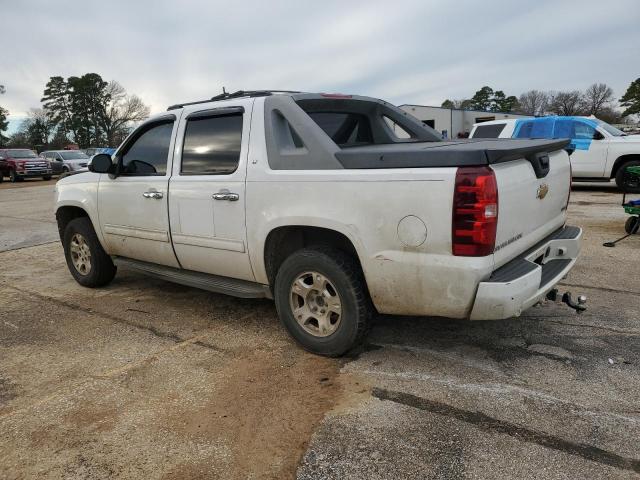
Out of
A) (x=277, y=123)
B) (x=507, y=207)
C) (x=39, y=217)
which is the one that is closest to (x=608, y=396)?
(x=507, y=207)

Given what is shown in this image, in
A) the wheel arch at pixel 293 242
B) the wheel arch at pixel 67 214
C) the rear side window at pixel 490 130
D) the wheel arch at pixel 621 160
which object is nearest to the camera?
the wheel arch at pixel 293 242

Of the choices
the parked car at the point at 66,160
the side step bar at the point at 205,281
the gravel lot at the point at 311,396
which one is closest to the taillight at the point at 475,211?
the gravel lot at the point at 311,396

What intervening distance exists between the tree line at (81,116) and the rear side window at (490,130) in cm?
7767

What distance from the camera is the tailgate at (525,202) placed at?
9.14 feet

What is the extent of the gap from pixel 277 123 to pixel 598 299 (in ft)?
10.8

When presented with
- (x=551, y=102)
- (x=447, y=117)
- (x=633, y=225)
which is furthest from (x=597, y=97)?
A: (x=633, y=225)

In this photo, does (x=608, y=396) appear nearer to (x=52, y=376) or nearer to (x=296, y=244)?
(x=296, y=244)

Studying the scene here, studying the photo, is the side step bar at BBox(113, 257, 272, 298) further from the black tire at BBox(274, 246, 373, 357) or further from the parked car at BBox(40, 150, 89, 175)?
the parked car at BBox(40, 150, 89, 175)

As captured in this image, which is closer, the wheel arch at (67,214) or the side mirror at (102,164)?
the side mirror at (102,164)

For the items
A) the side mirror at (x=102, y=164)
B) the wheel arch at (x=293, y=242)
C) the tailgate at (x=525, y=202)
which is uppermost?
the side mirror at (x=102, y=164)

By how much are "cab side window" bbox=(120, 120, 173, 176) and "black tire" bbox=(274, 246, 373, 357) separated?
1644 millimetres

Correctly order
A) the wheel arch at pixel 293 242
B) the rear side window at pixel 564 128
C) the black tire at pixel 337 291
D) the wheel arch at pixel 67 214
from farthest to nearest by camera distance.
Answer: the rear side window at pixel 564 128 → the wheel arch at pixel 67 214 → the wheel arch at pixel 293 242 → the black tire at pixel 337 291

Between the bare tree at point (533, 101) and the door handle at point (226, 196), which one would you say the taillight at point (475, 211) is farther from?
the bare tree at point (533, 101)

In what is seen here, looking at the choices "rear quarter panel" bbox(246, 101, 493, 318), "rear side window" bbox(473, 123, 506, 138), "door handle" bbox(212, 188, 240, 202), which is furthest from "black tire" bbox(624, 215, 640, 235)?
"rear side window" bbox(473, 123, 506, 138)
